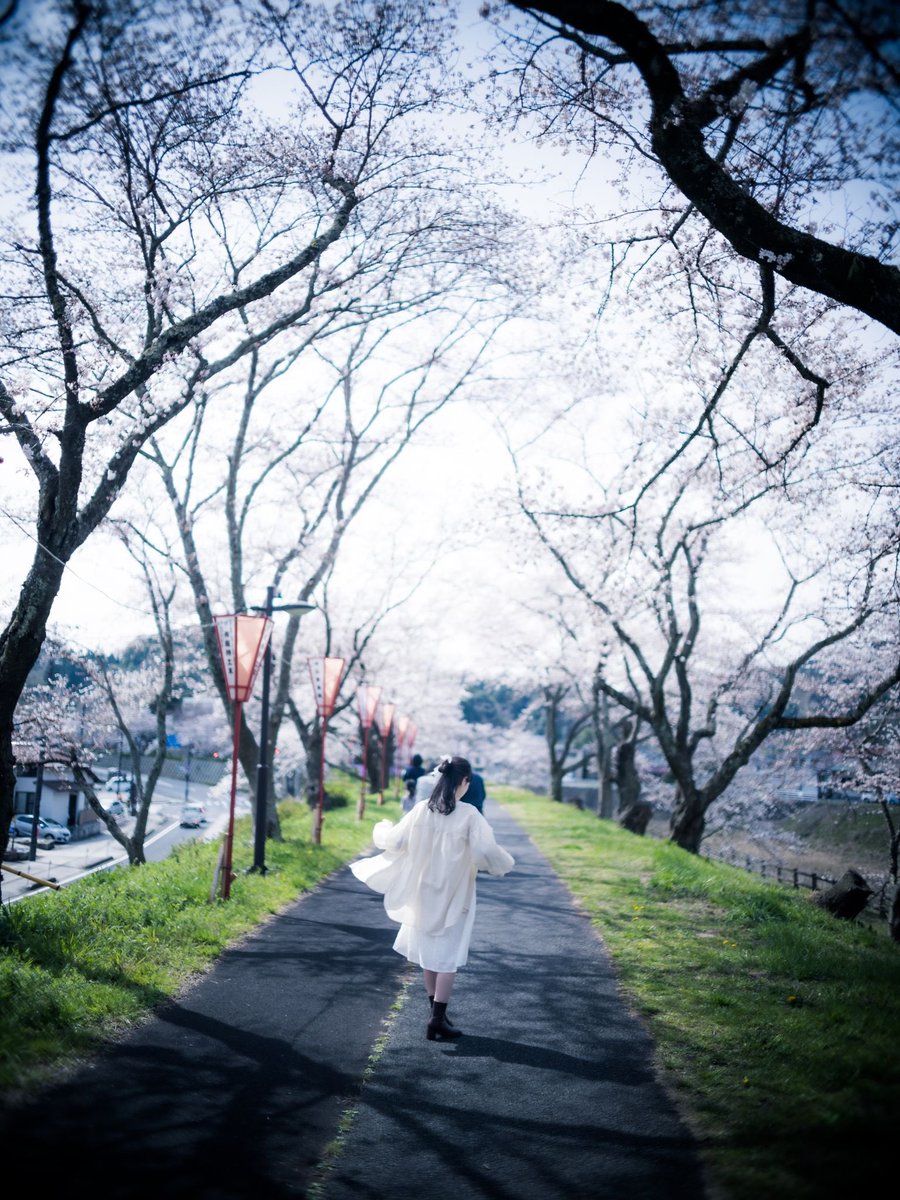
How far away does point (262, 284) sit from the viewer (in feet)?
22.7

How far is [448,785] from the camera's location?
216 inches

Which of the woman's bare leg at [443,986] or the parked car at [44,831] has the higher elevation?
the woman's bare leg at [443,986]

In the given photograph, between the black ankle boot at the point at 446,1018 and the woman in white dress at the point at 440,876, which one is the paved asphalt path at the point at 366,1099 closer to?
the black ankle boot at the point at 446,1018

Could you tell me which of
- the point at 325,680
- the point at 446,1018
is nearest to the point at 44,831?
the point at 325,680

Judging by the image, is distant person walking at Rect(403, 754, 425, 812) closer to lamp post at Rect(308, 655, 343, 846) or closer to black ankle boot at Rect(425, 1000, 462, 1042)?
lamp post at Rect(308, 655, 343, 846)

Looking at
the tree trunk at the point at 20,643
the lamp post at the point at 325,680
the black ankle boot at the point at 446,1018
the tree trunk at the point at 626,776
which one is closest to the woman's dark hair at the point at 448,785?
the black ankle boot at the point at 446,1018

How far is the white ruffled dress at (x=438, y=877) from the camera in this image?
5289 mm

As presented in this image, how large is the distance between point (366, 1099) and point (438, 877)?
57.3 inches

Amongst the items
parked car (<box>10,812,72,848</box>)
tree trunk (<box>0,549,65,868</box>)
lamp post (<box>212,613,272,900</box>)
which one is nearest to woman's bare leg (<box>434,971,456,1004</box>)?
tree trunk (<box>0,549,65,868</box>)

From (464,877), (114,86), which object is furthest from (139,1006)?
(114,86)

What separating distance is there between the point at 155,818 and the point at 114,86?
4214cm

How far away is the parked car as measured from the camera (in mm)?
35406

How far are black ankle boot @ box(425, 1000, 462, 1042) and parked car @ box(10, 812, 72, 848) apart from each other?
3473cm

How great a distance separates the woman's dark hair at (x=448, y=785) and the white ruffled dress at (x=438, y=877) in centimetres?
7
